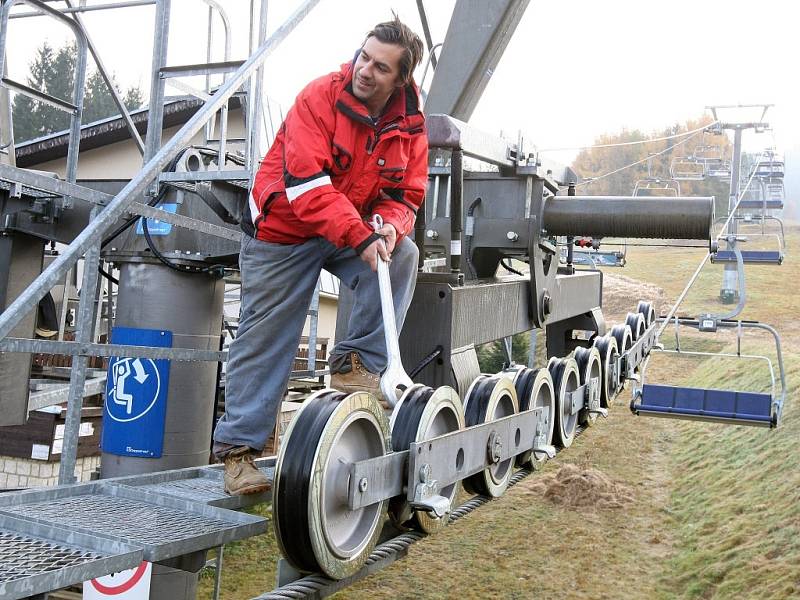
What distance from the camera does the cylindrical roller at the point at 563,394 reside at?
4141 mm

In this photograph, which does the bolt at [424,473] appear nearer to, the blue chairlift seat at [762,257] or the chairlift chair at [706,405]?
the chairlift chair at [706,405]

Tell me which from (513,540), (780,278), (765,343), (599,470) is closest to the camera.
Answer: (513,540)

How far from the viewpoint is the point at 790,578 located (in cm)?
795

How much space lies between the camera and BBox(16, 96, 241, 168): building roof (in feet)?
43.0

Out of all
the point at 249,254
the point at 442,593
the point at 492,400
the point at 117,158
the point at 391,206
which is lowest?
the point at 442,593

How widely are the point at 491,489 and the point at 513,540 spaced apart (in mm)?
8012

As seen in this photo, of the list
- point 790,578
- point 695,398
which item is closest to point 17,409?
A: point 695,398

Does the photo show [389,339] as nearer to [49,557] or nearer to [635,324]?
[49,557]

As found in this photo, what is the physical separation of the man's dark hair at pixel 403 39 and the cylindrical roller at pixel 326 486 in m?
0.98

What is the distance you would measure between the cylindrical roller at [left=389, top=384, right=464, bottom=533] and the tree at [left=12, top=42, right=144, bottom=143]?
35.7 m

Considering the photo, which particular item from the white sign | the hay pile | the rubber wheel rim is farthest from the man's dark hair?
the hay pile

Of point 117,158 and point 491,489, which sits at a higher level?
point 117,158

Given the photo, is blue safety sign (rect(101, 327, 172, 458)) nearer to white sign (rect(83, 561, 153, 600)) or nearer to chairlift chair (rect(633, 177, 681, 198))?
white sign (rect(83, 561, 153, 600))

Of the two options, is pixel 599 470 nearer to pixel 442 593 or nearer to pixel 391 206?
pixel 442 593
